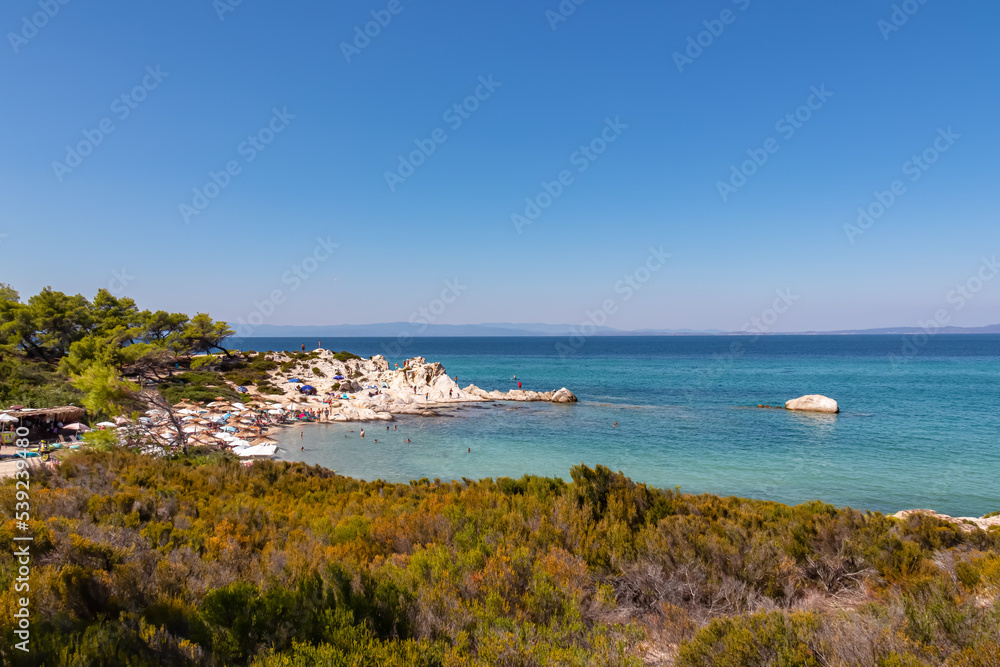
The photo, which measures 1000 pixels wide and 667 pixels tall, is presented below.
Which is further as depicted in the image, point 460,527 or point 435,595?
point 460,527

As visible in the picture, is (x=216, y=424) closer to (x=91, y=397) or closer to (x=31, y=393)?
(x=31, y=393)

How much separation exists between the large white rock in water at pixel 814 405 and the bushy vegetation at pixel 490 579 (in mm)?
35219

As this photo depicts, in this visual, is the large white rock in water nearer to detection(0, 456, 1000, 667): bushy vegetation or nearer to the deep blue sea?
the deep blue sea

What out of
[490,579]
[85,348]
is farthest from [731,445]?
[85,348]

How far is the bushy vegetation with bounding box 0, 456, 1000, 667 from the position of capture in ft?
10.8

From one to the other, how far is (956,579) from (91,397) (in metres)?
24.5

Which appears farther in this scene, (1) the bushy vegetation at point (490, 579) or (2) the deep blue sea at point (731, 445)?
(2) the deep blue sea at point (731, 445)

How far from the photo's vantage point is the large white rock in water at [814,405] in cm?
3697

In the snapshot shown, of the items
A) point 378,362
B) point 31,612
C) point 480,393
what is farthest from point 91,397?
point 378,362

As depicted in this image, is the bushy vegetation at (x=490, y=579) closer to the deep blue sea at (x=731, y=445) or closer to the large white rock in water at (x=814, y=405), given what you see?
the deep blue sea at (x=731, y=445)

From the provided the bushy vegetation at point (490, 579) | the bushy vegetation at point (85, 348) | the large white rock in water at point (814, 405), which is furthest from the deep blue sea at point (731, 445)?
the bushy vegetation at point (85, 348)

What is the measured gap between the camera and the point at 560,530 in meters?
6.42

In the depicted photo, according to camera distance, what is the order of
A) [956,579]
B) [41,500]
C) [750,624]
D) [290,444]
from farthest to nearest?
[290,444]
[41,500]
[956,579]
[750,624]

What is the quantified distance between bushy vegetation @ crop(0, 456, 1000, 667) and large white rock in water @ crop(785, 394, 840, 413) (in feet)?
116
